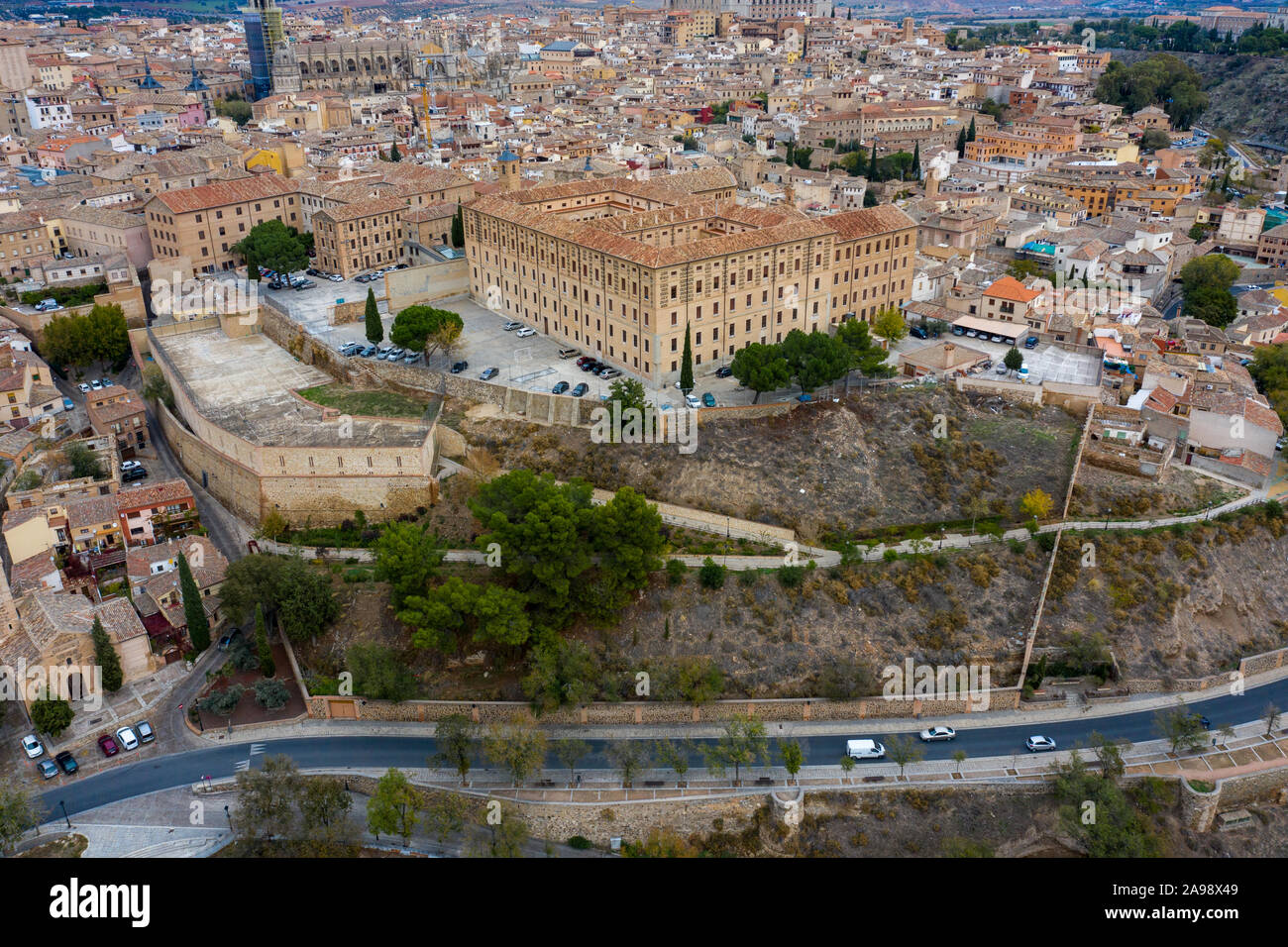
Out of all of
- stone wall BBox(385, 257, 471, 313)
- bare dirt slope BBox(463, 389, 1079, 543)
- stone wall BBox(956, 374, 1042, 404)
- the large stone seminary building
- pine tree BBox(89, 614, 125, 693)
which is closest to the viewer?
pine tree BBox(89, 614, 125, 693)

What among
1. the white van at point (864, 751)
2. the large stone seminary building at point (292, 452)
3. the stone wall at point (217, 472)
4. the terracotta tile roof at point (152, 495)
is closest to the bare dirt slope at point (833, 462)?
the large stone seminary building at point (292, 452)

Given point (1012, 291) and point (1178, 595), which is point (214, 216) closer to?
point (1012, 291)

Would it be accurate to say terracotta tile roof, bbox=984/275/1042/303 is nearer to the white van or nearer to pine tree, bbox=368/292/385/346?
the white van

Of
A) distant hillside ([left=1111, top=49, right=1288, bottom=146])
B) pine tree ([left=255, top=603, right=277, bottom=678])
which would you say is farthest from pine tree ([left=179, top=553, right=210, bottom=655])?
distant hillside ([left=1111, top=49, right=1288, bottom=146])

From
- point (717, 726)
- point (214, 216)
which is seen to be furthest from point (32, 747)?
point (214, 216)

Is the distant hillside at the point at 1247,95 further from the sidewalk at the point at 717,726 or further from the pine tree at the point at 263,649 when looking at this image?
the pine tree at the point at 263,649

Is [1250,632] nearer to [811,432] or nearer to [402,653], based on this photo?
[811,432]

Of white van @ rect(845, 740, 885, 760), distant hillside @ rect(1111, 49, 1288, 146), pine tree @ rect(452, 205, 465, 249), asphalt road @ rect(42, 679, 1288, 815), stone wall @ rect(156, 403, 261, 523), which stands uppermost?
distant hillside @ rect(1111, 49, 1288, 146)
